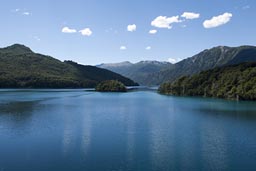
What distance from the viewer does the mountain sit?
124m

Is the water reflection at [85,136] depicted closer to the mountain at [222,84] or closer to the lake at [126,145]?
the lake at [126,145]

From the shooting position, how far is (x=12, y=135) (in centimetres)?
4609

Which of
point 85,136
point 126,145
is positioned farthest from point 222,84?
point 126,145

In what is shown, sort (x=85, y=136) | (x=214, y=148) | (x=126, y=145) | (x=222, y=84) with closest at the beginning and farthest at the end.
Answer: (x=214, y=148)
(x=126, y=145)
(x=85, y=136)
(x=222, y=84)

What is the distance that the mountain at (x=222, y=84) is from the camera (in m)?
124

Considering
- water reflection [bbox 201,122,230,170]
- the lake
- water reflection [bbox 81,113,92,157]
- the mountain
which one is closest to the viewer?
the lake

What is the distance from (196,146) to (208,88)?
11075 cm

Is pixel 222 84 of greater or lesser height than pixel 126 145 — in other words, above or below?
above

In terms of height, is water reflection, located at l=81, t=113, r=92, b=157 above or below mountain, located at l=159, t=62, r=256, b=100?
below

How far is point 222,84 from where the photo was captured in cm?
13925

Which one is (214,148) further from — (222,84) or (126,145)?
(222,84)

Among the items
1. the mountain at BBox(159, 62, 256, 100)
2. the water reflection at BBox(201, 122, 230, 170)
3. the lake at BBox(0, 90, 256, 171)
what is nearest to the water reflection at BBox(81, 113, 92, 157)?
the lake at BBox(0, 90, 256, 171)

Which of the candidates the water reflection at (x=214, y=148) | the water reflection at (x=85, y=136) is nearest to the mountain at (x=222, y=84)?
the water reflection at (x=214, y=148)

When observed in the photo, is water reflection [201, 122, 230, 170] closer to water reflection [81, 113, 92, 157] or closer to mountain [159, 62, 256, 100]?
water reflection [81, 113, 92, 157]
